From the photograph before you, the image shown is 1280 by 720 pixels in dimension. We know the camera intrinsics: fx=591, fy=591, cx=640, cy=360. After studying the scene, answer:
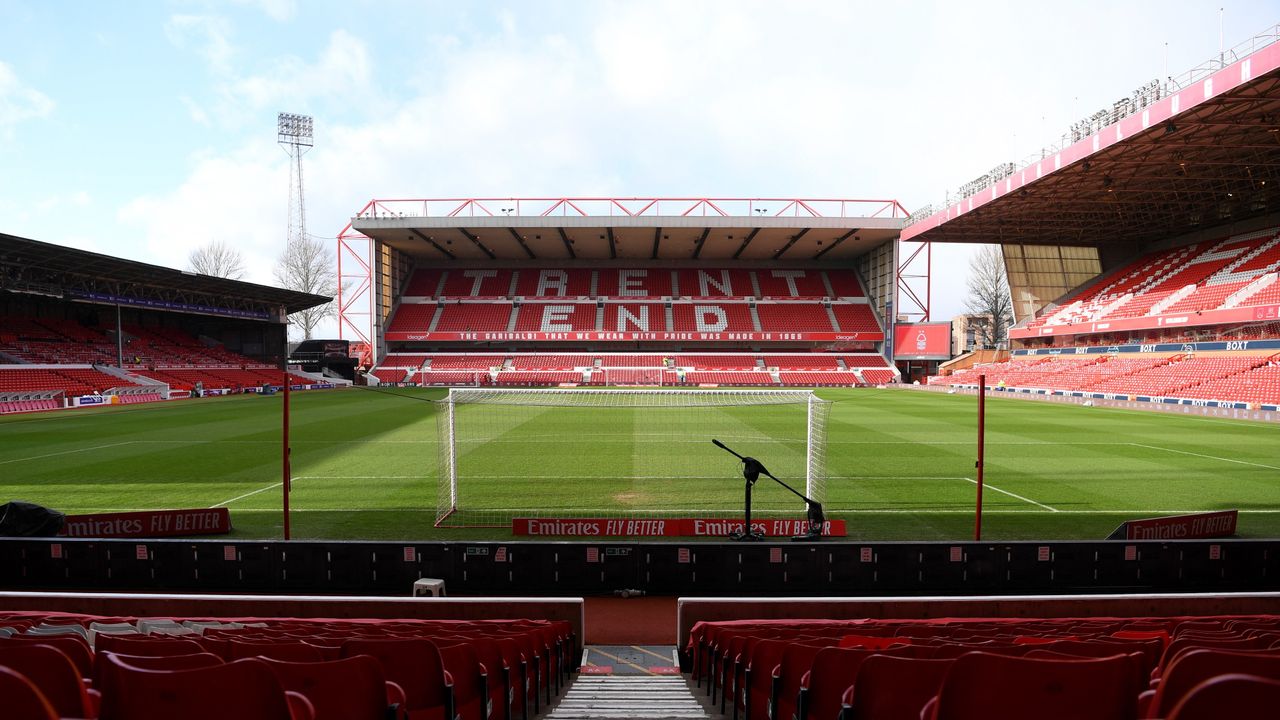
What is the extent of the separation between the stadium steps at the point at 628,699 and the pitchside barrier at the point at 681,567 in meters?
2.19

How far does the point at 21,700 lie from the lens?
1.33 metres

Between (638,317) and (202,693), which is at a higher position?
(638,317)

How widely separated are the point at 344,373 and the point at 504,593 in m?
47.6

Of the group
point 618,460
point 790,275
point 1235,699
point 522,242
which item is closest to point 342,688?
point 1235,699

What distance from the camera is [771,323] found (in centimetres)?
5347

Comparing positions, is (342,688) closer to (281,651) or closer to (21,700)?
(281,651)

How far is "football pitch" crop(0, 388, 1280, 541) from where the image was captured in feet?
32.7

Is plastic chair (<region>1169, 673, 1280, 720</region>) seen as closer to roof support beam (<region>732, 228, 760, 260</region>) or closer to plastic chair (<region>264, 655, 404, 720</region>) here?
plastic chair (<region>264, 655, 404, 720</region>)

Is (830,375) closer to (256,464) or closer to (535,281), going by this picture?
(535,281)

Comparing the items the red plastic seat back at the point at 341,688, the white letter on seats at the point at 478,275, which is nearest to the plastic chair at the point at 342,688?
the red plastic seat back at the point at 341,688

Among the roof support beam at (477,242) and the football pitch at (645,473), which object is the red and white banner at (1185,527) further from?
the roof support beam at (477,242)

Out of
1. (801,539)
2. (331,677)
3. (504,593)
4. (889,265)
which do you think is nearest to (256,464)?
(504,593)

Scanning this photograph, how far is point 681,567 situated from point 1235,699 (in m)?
6.08

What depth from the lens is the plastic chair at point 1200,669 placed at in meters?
1.66
